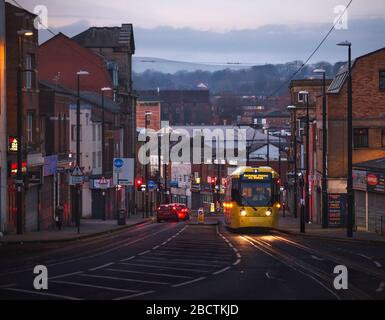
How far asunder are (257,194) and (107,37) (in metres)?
57.2

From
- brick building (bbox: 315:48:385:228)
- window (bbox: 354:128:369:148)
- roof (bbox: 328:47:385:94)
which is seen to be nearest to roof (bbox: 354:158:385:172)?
window (bbox: 354:128:369:148)

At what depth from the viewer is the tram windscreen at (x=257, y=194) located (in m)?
44.9

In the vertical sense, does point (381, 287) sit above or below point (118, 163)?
below

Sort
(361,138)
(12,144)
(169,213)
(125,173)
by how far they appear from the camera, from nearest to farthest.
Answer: (12,144)
(361,138)
(169,213)
(125,173)

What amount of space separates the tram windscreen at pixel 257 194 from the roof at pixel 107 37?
55536mm

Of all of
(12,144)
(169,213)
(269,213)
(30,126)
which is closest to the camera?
(12,144)

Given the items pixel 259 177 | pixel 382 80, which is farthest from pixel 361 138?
pixel 259 177

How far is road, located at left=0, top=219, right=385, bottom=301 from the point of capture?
18375mm

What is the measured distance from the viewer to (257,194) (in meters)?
44.9

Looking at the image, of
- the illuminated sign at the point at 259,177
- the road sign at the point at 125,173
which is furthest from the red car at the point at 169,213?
the illuminated sign at the point at 259,177

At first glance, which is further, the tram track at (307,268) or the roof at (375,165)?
the roof at (375,165)

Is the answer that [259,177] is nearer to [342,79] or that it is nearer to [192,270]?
[342,79]

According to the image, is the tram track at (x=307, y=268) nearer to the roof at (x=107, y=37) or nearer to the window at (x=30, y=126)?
the window at (x=30, y=126)
